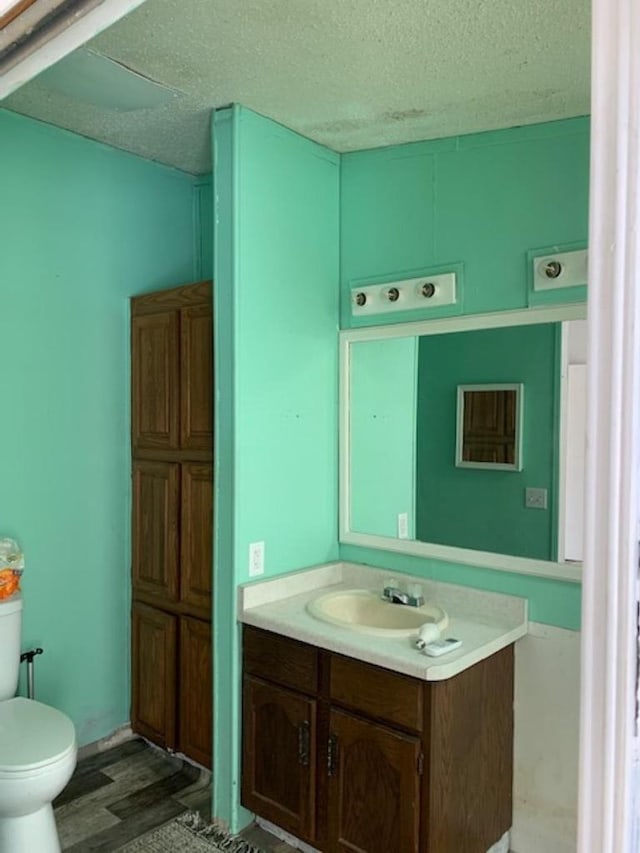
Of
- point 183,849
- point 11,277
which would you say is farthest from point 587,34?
point 183,849

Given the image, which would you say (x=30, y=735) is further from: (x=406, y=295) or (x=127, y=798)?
(x=406, y=295)

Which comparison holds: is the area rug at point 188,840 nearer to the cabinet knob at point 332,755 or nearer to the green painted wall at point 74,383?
the cabinet knob at point 332,755

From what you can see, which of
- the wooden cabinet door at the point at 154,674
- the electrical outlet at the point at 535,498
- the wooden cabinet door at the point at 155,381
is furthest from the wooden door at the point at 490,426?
the wooden cabinet door at the point at 154,674

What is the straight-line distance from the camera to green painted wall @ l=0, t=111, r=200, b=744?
8.14 ft

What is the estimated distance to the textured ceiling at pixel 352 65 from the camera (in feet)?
5.47

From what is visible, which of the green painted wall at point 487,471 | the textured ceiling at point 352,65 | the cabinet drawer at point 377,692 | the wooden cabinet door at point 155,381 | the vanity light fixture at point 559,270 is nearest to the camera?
the textured ceiling at point 352,65

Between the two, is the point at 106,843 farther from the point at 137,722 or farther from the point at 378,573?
the point at 378,573

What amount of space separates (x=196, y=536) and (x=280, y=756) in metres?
0.86

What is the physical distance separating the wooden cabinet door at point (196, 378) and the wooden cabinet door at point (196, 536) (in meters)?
0.12

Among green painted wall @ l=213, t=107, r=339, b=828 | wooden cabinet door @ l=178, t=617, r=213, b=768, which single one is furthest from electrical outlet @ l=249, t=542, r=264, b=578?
wooden cabinet door @ l=178, t=617, r=213, b=768

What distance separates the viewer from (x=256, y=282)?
7.65ft

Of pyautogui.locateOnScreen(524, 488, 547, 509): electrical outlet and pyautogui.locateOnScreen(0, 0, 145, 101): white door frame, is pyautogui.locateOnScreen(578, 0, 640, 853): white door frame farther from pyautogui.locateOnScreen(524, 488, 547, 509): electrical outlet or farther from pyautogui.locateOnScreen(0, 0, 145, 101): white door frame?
pyautogui.locateOnScreen(524, 488, 547, 509): electrical outlet

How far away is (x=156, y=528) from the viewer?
8.98 ft

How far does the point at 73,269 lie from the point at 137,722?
1.98m
